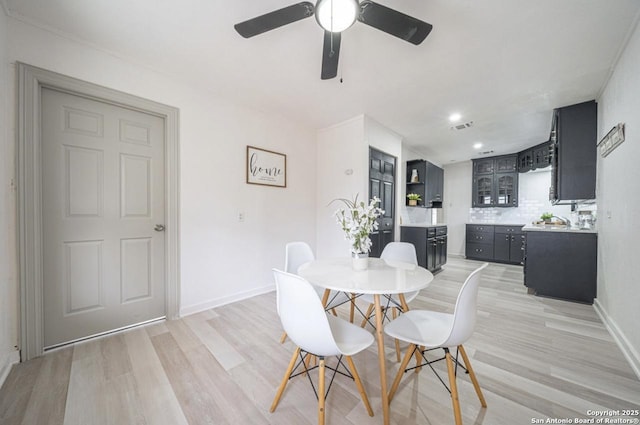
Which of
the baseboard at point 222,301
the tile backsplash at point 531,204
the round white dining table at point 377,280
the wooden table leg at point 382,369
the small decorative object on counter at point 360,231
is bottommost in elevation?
the baseboard at point 222,301

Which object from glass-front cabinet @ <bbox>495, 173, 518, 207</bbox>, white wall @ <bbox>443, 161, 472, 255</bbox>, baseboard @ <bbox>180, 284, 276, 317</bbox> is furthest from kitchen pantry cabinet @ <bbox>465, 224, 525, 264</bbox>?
baseboard @ <bbox>180, 284, 276, 317</bbox>

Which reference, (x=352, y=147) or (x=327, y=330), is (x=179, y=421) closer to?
(x=327, y=330)

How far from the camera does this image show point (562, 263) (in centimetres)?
308

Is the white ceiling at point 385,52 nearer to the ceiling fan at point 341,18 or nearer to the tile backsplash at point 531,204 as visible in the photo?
the ceiling fan at point 341,18

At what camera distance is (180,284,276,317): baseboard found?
260cm

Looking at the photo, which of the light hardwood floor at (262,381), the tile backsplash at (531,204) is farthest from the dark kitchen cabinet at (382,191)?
the tile backsplash at (531,204)

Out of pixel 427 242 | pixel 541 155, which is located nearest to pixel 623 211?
pixel 427 242

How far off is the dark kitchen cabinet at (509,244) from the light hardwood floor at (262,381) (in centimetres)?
326

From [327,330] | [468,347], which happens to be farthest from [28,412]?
[468,347]

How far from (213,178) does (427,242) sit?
11.6 ft

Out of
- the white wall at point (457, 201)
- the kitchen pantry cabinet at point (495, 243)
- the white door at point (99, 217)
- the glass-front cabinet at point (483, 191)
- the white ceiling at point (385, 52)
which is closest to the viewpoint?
the white ceiling at point (385, 52)

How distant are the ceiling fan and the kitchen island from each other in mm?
Answer: 3274

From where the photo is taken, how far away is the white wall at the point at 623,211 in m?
1.81

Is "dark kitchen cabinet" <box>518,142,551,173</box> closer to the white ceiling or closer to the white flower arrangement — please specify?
the white ceiling
